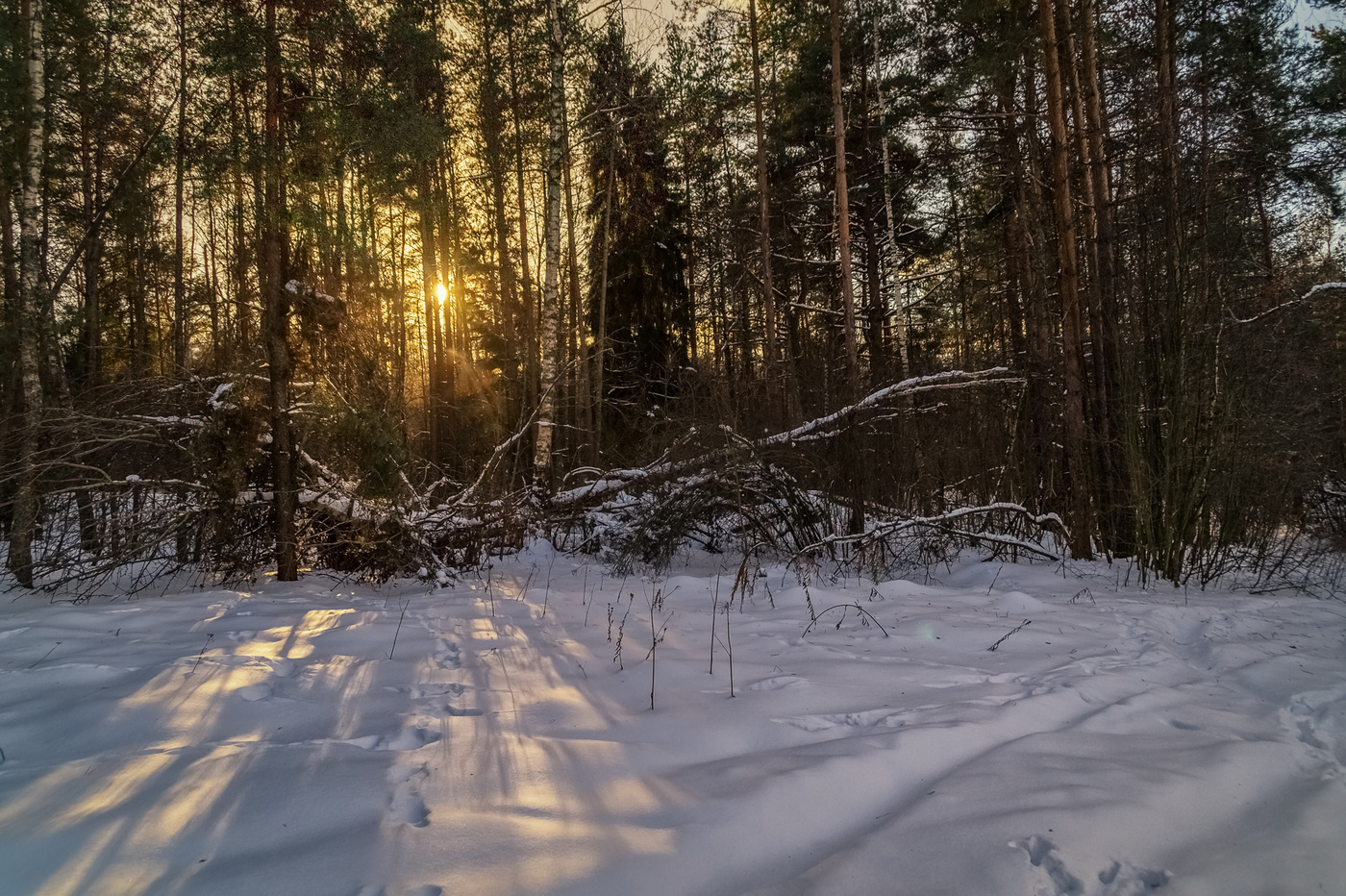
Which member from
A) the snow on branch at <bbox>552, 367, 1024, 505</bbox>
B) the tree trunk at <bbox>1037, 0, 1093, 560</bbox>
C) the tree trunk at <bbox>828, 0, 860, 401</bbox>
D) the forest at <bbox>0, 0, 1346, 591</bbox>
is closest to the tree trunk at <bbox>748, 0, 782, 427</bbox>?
the forest at <bbox>0, 0, 1346, 591</bbox>

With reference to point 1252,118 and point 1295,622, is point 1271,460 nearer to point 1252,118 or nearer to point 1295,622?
point 1295,622

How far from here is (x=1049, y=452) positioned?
797 centimetres

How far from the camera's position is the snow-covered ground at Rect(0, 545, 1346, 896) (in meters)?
1.64

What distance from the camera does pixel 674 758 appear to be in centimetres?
232

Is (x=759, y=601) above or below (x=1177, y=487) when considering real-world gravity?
below

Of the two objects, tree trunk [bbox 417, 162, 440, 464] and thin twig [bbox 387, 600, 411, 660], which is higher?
tree trunk [bbox 417, 162, 440, 464]

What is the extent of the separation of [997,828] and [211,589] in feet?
20.5

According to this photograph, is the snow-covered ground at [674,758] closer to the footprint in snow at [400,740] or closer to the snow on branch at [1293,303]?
Result: the footprint in snow at [400,740]

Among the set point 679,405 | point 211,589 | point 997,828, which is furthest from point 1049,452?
point 211,589

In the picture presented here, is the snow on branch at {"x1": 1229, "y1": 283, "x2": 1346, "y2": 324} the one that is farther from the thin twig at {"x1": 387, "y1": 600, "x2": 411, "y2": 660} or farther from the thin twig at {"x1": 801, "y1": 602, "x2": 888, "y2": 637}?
the thin twig at {"x1": 387, "y1": 600, "x2": 411, "y2": 660}

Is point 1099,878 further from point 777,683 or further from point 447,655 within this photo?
point 447,655

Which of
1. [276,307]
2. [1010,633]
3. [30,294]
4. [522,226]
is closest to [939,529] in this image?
[1010,633]

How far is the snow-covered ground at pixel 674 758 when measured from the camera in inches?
64.7

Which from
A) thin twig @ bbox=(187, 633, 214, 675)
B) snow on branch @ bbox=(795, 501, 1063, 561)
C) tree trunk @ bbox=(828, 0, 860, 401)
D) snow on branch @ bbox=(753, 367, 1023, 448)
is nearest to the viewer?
thin twig @ bbox=(187, 633, 214, 675)
